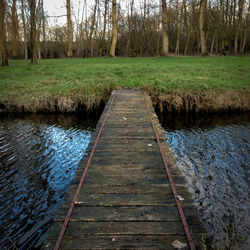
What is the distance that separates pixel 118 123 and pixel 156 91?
4.39m

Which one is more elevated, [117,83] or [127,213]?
[117,83]

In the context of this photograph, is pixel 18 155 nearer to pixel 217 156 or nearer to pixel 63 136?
pixel 63 136

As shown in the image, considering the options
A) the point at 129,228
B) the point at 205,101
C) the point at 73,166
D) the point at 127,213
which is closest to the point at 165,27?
the point at 205,101

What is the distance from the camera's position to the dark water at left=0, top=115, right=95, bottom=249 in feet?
10.9

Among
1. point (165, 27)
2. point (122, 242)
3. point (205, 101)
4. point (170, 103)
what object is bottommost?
point (122, 242)

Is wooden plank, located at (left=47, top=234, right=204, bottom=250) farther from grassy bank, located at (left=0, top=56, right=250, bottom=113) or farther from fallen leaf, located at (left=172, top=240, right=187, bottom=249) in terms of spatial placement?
grassy bank, located at (left=0, top=56, right=250, bottom=113)

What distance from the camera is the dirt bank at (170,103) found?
9.02 metres

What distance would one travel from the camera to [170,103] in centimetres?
909

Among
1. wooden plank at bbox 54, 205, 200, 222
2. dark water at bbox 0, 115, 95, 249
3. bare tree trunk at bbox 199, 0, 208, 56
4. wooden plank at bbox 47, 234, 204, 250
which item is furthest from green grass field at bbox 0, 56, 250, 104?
bare tree trunk at bbox 199, 0, 208, 56

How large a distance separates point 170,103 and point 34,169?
6268mm

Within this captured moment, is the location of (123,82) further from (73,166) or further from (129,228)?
(129,228)

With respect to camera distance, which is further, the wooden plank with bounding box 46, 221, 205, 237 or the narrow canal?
the narrow canal

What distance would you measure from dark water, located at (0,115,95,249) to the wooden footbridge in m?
0.79

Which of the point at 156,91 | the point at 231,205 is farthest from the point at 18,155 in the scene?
the point at 156,91
